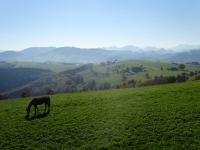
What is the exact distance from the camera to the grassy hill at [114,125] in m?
28.3

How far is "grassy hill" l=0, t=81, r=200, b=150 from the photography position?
92.7 feet

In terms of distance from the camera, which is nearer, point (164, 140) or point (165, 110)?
point (164, 140)

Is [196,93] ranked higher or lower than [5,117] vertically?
higher

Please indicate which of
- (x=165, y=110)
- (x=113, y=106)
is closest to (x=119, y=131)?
(x=165, y=110)

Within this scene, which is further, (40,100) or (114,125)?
(40,100)

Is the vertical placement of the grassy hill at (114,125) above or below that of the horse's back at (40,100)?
below

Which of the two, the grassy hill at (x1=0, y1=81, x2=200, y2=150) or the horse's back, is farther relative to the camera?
the horse's back

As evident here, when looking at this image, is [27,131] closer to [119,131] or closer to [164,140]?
[119,131]

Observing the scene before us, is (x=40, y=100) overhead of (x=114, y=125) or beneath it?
overhead

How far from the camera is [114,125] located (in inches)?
1300

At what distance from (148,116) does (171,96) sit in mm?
10635

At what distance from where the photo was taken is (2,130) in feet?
119

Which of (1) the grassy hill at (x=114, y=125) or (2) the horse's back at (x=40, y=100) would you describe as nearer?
(1) the grassy hill at (x=114, y=125)

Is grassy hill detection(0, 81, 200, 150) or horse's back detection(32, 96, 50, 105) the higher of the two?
horse's back detection(32, 96, 50, 105)
